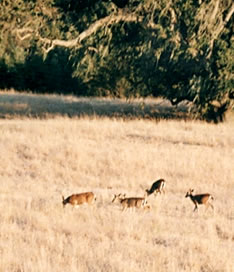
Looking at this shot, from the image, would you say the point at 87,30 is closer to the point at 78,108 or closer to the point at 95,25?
the point at 95,25

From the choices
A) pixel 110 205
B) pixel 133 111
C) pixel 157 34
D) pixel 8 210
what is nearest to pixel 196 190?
pixel 110 205

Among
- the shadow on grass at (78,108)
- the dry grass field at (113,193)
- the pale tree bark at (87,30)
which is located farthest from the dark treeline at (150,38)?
the shadow on grass at (78,108)

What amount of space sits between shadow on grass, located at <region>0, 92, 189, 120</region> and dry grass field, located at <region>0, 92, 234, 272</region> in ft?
11.3

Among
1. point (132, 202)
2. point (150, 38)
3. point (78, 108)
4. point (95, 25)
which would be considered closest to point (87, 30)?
point (95, 25)

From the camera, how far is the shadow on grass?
31594 mm

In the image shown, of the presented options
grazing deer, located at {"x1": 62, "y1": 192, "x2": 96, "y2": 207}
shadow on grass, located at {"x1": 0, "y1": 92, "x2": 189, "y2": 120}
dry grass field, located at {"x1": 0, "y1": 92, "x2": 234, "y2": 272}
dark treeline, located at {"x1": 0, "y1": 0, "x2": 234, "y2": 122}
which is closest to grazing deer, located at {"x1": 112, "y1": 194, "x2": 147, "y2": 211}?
dry grass field, located at {"x1": 0, "y1": 92, "x2": 234, "y2": 272}

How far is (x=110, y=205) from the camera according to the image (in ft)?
40.1

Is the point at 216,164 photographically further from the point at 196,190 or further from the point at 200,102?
the point at 200,102

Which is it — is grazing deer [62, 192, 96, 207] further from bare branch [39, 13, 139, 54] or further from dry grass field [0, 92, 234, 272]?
bare branch [39, 13, 139, 54]

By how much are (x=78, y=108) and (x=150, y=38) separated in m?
11.1

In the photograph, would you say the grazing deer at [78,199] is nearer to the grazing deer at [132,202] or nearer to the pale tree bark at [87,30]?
the grazing deer at [132,202]

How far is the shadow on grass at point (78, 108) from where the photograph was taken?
31.6 meters

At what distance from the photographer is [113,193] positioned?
14.1 meters

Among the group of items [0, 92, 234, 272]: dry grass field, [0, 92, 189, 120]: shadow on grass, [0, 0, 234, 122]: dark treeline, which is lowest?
[0, 92, 189, 120]: shadow on grass
